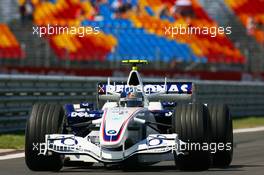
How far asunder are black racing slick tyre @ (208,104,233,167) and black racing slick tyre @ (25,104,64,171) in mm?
2147

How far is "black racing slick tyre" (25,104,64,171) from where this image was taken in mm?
10633

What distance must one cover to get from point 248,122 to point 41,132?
49.4ft

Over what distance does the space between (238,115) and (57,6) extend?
1819 centimetres

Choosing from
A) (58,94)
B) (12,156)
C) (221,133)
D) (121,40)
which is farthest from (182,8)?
(221,133)

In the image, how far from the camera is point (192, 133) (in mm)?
10445

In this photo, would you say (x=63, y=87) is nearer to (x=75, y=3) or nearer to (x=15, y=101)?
(x=15, y=101)

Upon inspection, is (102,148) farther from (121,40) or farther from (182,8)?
(182,8)

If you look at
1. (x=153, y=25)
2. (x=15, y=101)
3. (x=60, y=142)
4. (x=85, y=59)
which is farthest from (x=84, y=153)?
(x=153, y=25)

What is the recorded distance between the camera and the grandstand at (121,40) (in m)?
38.2

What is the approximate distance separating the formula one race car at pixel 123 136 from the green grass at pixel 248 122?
11.9m

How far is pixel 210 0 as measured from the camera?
4262 centimetres

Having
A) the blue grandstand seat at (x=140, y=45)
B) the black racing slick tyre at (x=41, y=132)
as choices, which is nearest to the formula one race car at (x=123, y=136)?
the black racing slick tyre at (x=41, y=132)

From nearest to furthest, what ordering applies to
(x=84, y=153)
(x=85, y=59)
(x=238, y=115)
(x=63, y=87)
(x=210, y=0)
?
(x=84, y=153)
(x=63, y=87)
(x=238, y=115)
(x=85, y=59)
(x=210, y=0)

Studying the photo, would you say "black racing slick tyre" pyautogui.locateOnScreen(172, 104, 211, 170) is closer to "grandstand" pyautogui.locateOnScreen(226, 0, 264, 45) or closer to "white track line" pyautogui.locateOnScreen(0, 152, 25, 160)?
"white track line" pyautogui.locateOnScreen(0, 152, 25, 160)
